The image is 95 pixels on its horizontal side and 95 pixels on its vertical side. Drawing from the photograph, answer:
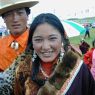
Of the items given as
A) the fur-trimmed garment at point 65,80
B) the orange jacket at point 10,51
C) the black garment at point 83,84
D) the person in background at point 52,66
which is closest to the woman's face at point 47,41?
the person in background at point 52,66

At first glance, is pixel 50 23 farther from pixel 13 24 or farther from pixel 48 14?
pixel 13 24

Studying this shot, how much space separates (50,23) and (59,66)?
0.38m

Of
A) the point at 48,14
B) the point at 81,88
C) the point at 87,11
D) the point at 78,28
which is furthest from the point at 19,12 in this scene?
the point at 87,11

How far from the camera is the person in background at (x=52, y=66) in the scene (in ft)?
10.1

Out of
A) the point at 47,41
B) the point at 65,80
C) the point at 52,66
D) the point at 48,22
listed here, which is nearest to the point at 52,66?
the point at 52,66

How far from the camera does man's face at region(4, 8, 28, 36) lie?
3.98m

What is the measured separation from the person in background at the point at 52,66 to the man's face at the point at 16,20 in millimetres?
755

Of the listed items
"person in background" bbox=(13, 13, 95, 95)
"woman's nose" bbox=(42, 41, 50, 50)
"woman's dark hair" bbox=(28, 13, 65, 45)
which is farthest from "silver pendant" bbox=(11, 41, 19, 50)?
"woman's nose" bbox=(42, 41, 50, 50)

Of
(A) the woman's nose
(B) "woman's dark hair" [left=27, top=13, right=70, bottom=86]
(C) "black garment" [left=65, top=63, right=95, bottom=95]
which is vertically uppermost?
(B) "woman's dark hair" [left=27, top=13, right=70, bottom=86]

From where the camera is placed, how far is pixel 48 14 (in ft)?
10.4

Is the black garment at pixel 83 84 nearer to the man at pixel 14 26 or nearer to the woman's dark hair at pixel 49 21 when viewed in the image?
the woman's dark hair at pixel 49 21

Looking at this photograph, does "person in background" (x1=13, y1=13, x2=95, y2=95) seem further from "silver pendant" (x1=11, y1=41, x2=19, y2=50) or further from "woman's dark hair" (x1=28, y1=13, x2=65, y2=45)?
"silver pendant" (x1=11, y1=41, x2=19, y2=50)

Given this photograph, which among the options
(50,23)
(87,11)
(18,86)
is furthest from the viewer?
(87,11)

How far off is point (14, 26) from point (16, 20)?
72 mm
